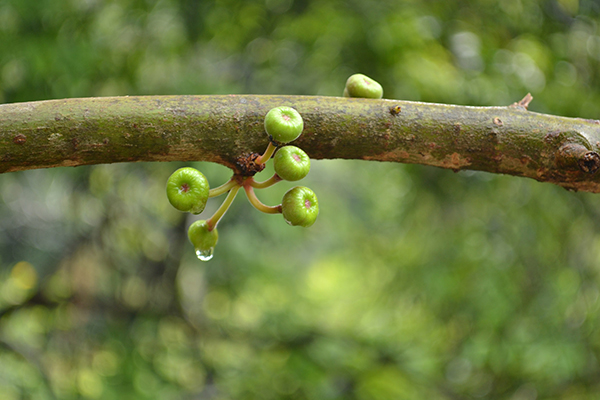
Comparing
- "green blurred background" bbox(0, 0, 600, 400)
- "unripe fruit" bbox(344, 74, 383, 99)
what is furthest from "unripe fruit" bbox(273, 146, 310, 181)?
"green blurred background" bbox(0, 0, 600, 400)

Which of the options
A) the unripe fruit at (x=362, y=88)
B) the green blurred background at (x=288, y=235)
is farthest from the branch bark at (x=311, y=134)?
the green blurred background at (x=288, y=235)

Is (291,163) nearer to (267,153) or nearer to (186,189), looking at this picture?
(267,153)

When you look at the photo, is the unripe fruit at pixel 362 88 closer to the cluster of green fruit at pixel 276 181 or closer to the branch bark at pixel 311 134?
the cluster of green fruit at pixel 276 181

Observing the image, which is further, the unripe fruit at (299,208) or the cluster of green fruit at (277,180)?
the unripe fruit at (299,208)

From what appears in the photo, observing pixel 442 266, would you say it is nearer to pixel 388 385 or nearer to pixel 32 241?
pixel 388 385

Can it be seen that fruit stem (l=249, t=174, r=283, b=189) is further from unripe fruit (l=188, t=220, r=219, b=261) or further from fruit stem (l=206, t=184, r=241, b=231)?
unripe fruit (l=188, t=220, r=219, b=261)

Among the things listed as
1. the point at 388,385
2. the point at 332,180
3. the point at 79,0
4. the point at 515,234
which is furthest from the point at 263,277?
the point at 332,180

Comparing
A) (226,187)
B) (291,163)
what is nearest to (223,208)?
(226,187)
